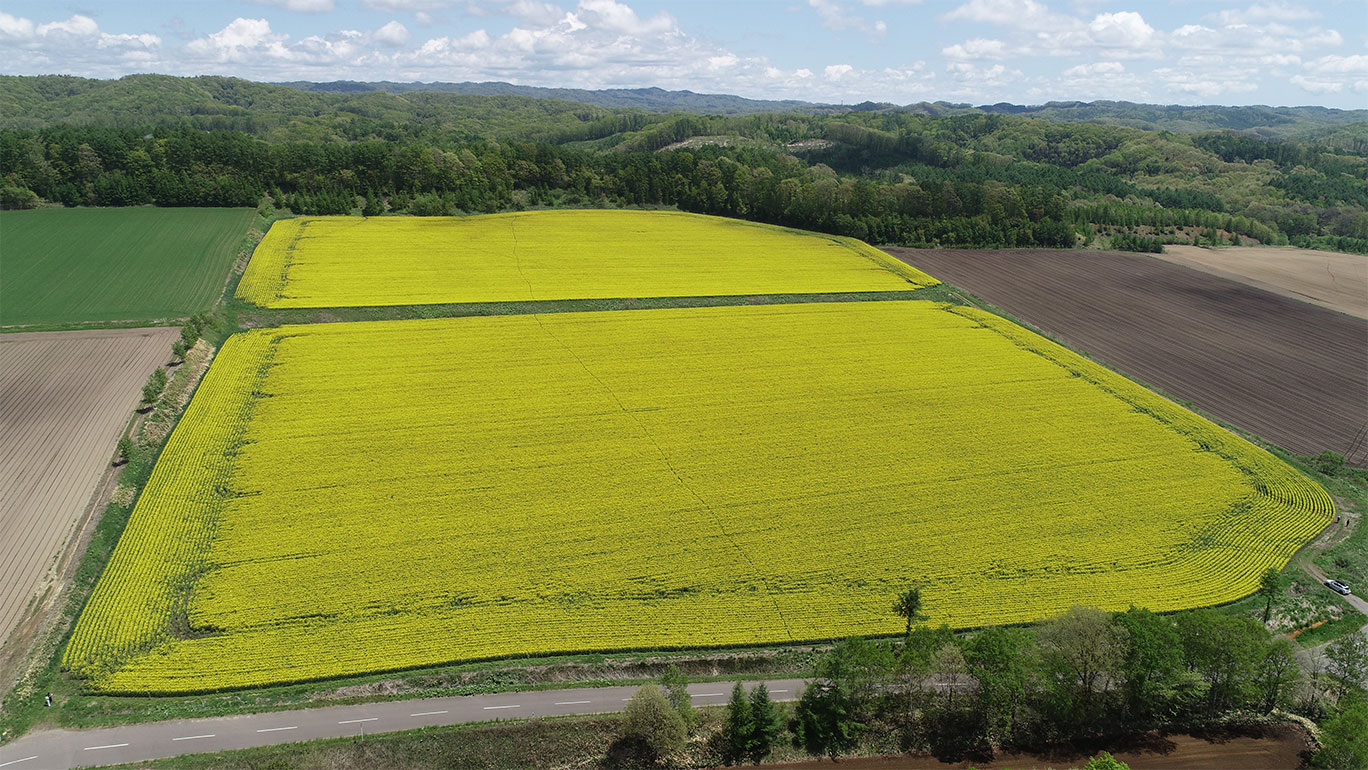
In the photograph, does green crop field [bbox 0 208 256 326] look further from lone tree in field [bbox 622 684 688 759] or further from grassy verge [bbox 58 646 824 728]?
lone tree in field [bbox 622 684 688 759]

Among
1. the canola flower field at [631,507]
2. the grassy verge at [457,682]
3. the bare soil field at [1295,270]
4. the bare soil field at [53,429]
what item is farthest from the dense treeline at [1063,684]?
the bare soil field at [1295,270]

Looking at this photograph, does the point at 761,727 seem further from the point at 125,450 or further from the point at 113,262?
the point at 113,262

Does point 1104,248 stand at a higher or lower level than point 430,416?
higher

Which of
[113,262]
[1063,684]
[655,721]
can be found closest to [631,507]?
[655,721]

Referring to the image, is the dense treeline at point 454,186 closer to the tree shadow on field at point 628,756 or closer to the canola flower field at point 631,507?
the canola flower field at point 631,507

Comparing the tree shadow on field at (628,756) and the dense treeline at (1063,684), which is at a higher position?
the dense treeline at (1063,684)

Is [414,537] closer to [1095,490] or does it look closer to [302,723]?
[302,723]

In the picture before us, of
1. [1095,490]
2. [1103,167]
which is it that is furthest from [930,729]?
[1103,167]
